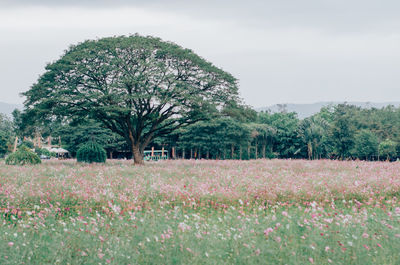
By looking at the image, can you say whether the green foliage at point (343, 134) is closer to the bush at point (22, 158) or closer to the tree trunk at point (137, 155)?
the tree trunk at point (137, 155)

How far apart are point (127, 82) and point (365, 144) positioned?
4485 cm

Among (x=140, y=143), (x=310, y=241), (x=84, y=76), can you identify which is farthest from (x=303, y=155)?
(x=310, y=241)

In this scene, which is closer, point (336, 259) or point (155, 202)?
point (336, 259)

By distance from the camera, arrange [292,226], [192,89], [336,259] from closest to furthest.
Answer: [336,259], [292,226], [192,89]

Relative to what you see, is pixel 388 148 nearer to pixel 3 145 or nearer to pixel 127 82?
pixel 127 82

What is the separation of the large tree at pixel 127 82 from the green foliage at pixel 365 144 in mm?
37027

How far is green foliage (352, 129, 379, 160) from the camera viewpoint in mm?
54875

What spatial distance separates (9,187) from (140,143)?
58.3 feet

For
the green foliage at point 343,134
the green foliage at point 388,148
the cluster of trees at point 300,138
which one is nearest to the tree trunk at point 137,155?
the cluster of trees at point 300,138

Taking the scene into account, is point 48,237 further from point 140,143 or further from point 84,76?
point 140,143

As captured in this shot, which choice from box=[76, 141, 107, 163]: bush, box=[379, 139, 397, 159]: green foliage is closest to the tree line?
box=[379, 139, 397, 159]: green foliage

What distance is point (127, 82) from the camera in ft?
75.5

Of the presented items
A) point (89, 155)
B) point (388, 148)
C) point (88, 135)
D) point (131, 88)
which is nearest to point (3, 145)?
point (88, 135)

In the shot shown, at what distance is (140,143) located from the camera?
92.5ft
